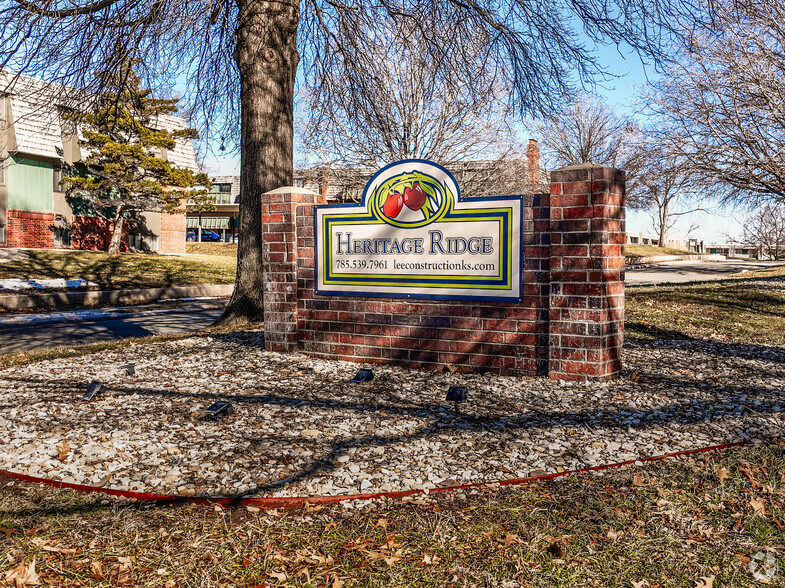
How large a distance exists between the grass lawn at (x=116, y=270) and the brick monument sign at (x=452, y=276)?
12.8m

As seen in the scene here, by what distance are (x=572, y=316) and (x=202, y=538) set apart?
3843 millimetres

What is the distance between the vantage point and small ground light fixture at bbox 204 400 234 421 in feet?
15.0

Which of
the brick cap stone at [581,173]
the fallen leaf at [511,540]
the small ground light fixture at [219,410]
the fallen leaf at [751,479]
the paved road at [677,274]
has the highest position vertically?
the brick cap stone at [581,173]

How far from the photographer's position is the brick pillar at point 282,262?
23.1 feet

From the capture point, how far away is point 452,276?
616 centimetres

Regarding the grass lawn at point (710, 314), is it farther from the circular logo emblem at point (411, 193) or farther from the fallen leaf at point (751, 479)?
the fallen leaf at point (751, 479)

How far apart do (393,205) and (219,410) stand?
9.54ft

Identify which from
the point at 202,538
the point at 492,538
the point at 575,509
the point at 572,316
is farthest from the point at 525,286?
the point at 202,538

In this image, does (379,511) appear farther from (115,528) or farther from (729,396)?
(729,396)

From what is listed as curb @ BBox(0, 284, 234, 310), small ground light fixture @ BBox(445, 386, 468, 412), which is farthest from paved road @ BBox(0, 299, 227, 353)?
small ground light fixture @ BBox(445, 386, 468, 412)

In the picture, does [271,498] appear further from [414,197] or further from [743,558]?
[414,197]

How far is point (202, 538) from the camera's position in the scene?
2881 mm

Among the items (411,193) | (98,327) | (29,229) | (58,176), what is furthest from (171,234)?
(411,193)

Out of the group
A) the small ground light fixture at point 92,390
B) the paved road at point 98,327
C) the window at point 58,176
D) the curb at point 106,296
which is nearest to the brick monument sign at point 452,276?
the small ground light fixture at point 92,390
